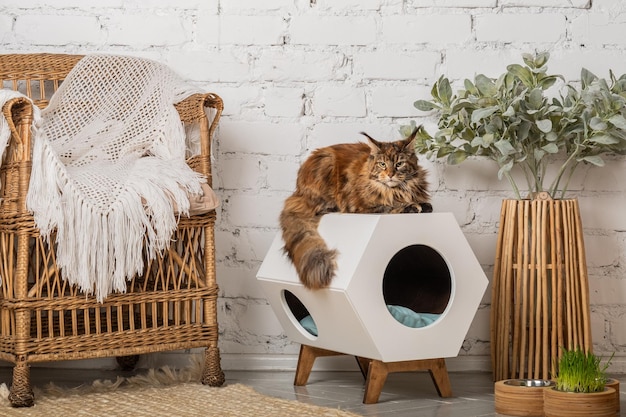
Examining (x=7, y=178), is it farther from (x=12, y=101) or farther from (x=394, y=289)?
(x=394, y=289)

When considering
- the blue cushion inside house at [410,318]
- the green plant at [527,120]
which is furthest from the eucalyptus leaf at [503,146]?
the blue cushion inside house at [410,318]

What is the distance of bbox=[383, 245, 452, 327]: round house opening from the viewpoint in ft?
7.52

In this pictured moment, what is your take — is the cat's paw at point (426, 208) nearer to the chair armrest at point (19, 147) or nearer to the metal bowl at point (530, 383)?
the metal bowl at point (530, 383)

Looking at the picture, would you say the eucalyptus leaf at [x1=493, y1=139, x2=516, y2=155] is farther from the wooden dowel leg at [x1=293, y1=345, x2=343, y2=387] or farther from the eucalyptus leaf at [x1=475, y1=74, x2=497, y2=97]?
the wooden dowel leg at [x1=293, y1=345, x2=343, y2=387]

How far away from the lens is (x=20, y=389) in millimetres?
2158

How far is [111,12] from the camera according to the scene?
→ 2.81 meters

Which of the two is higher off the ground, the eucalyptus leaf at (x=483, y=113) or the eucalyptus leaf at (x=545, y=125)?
the eucalyptus leaf at (x=483, y=113)

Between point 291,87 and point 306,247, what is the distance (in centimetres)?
72

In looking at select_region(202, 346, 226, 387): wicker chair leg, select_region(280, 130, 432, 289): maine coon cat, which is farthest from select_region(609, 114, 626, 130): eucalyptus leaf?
select_region(202, 346, 226, 387): wicker chair leg

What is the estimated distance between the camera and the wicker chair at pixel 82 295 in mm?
2162

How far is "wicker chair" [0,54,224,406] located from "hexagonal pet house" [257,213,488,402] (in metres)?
0.22

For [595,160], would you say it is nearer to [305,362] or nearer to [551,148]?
[551,148]

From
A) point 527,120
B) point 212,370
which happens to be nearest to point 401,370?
point 212,370

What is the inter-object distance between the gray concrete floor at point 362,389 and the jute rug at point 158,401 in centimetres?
12
